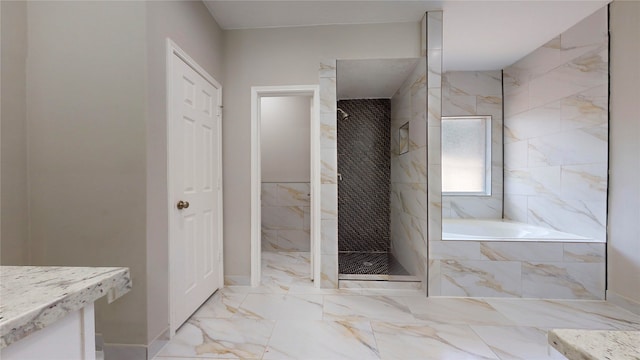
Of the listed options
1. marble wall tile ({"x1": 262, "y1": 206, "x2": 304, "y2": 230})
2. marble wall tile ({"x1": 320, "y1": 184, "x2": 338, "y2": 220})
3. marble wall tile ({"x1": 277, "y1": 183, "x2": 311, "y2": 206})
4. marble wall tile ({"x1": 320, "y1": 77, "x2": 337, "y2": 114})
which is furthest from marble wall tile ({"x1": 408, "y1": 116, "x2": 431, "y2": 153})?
marble wall tile ({"x1": 262, "y1": 206, "x2": 304, "y2": 230})

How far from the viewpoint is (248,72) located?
2.68m

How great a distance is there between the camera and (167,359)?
1.59 meters

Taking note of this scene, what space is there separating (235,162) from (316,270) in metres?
1.30

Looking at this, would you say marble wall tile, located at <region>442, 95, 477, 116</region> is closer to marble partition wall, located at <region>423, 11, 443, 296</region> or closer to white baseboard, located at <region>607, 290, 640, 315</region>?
marble partition wall, located at <region>423, 11, 443, 296</region>

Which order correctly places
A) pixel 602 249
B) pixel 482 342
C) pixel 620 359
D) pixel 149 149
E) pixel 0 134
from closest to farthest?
1. pixel 620 359
2. pixel 0 134
3. pixel 149 149
4. pixel 482 342
5. pixel 602 249

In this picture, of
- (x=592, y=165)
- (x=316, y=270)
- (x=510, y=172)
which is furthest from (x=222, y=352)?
(x=510, y=172)

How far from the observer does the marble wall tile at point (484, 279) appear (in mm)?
2375

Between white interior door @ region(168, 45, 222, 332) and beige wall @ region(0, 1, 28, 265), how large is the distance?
2.44ft

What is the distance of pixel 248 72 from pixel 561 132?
3141 millimetres

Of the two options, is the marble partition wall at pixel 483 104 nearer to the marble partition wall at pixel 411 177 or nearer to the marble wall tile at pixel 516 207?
the marble wall tile at pixel 516 207

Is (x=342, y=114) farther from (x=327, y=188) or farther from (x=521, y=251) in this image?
(x=521, y=251)

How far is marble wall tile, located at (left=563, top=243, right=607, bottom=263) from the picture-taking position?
90.3 inches

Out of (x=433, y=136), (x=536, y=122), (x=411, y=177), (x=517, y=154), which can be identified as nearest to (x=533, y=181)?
(x=517, y=154)

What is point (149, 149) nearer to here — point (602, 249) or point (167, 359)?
point (167, 359)
